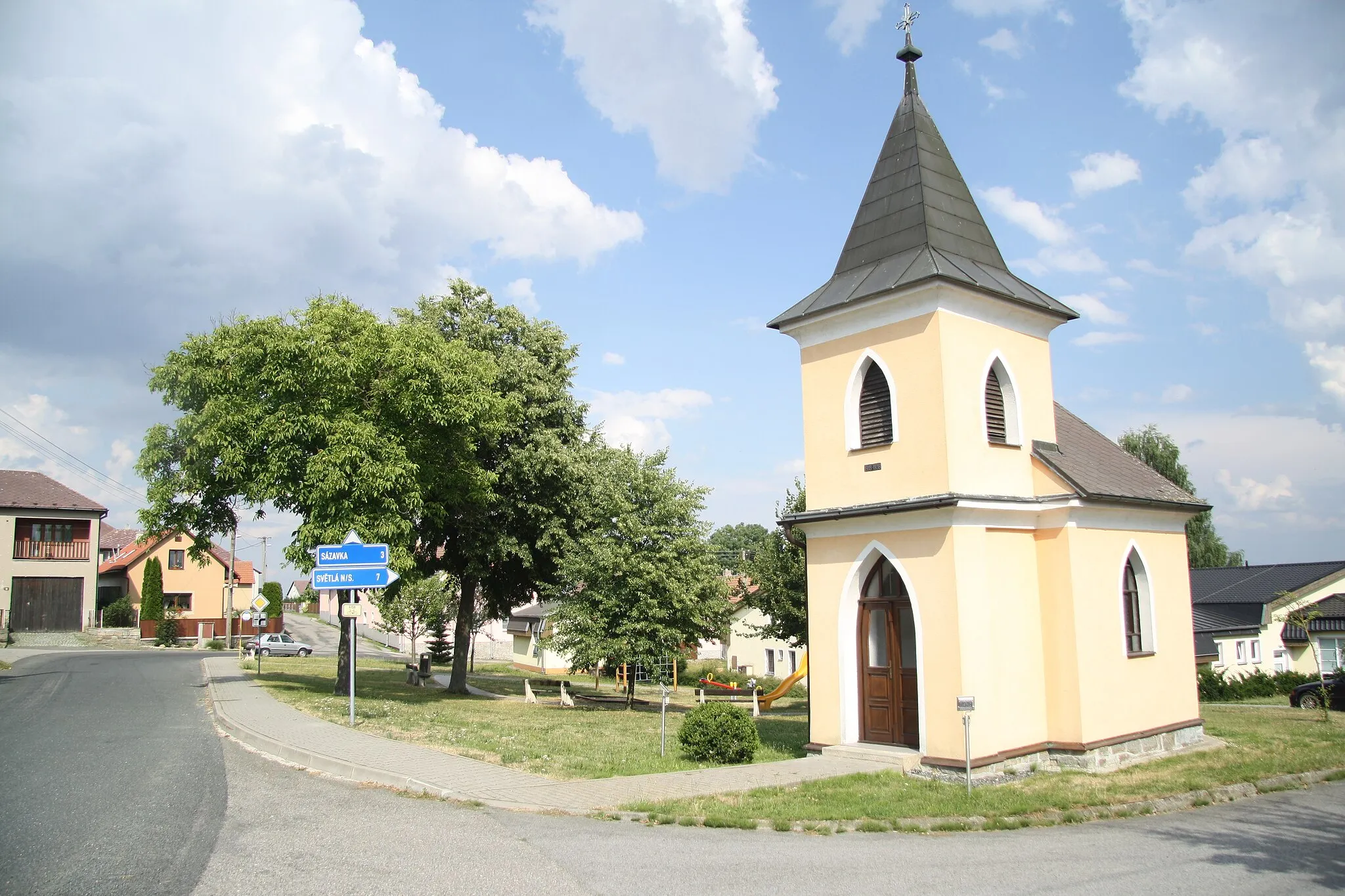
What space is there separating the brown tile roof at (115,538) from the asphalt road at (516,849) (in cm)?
5766

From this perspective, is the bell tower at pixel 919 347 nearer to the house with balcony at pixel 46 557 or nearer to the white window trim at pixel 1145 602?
the white window trim at pixel 1145 602

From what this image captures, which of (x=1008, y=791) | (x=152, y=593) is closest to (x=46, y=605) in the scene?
(x=152, y=593)

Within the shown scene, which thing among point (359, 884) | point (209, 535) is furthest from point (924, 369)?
point (209, 535)

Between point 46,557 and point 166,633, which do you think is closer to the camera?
point 46,557

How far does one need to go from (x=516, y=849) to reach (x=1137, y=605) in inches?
465

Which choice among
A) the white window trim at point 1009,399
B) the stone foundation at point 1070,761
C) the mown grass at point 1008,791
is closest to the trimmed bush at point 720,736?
the mown grass at point 1008,791

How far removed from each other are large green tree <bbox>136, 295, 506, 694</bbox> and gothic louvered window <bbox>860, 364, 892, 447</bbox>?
1068 cm

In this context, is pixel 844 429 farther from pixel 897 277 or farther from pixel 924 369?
pixel 897 277

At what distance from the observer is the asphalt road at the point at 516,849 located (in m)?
6.89

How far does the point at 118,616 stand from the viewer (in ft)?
164

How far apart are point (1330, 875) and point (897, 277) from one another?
8.97 meters

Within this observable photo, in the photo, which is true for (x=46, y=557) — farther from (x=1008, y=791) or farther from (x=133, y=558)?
(x=1008, y=791)

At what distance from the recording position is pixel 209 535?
906 inches

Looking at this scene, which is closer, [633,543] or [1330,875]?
[1330,875]
